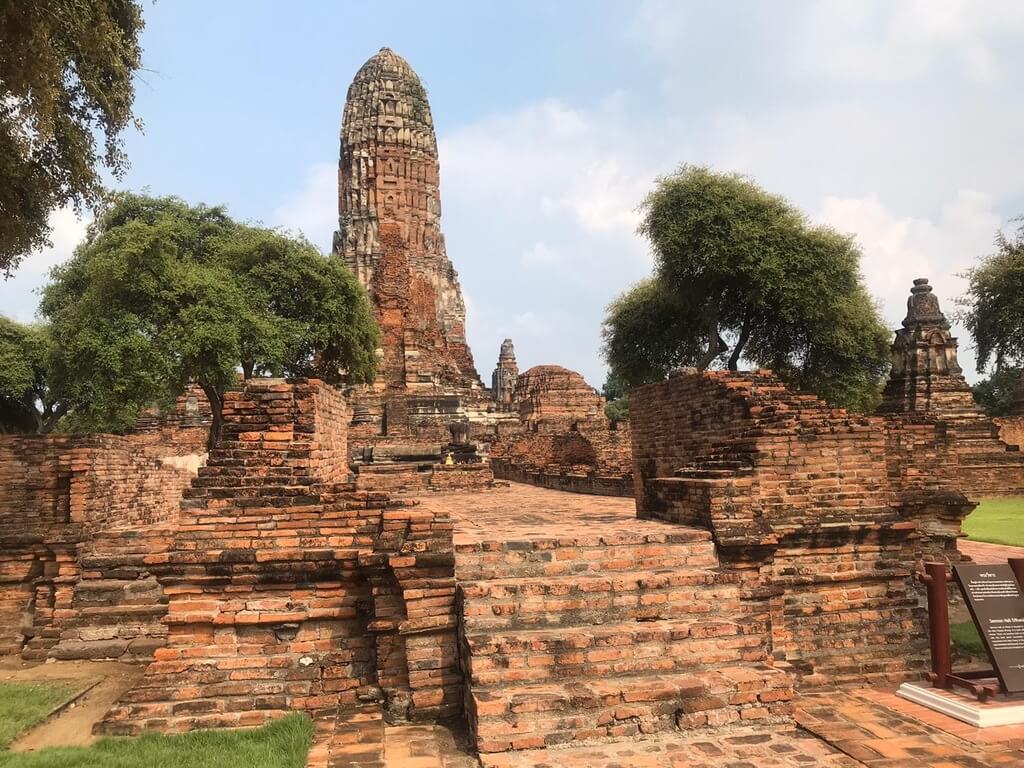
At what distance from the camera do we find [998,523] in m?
13.2

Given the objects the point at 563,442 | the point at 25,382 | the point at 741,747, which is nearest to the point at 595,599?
the point at 741,747

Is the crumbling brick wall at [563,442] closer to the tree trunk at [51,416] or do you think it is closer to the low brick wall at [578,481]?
the low brick wall at [578,481]

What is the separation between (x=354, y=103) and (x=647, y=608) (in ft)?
117

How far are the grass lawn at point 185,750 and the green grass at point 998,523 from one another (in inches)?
396

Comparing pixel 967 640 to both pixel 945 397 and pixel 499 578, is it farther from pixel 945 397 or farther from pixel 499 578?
pixel 945 397

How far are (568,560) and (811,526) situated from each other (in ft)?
6.35

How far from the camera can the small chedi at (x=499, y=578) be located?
4078 mm

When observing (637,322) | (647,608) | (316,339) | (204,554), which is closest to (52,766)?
(204,554)

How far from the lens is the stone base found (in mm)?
3967

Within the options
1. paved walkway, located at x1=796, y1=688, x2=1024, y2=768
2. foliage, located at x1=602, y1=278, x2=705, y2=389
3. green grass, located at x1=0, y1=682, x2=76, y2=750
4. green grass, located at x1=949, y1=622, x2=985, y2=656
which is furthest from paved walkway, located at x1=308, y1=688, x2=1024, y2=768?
foliage, located at x1=602, y1=278, x2=705, y2=389

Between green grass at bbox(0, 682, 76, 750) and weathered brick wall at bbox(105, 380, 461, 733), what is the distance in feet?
1.85

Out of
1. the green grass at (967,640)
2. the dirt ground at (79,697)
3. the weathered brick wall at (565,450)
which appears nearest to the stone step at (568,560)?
the dirt ground at (79,697)

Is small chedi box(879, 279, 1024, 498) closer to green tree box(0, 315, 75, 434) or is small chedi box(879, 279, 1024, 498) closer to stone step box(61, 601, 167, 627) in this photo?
stone step box(61, 601, 167, 627)

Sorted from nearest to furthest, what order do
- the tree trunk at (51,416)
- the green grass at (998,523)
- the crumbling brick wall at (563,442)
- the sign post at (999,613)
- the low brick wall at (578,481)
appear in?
the sign post at (999,613) → the green grass at (998,523) → the low brick wall at (578,481) → the crumbling brick wall at (563,442) → the tree trunk at (51,416)
